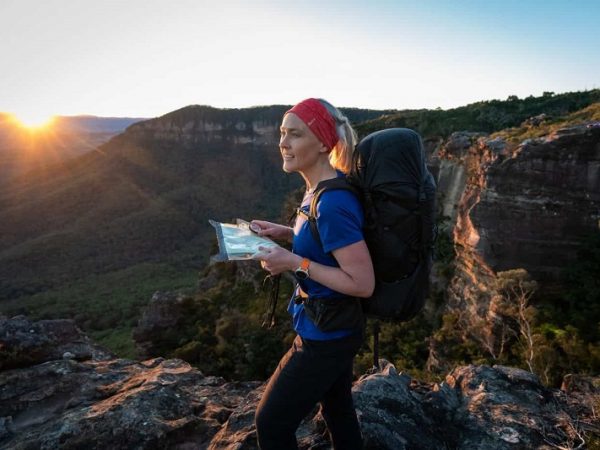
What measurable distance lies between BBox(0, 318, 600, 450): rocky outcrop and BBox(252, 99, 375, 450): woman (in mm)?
933

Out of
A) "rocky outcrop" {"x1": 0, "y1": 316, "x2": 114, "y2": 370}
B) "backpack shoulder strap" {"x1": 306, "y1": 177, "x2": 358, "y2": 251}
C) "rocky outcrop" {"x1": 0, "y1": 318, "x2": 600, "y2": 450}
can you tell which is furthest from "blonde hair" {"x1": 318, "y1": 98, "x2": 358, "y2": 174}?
"rocky outcrop" {"x1": 0, "y1": 316, "x2": 114, "y2": 370}

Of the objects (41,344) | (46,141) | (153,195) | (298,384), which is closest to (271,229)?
(298,384)

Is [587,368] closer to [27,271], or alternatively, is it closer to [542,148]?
[542,148]

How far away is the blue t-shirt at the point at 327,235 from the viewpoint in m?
1.60

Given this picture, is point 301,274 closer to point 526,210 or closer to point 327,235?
point 327,235

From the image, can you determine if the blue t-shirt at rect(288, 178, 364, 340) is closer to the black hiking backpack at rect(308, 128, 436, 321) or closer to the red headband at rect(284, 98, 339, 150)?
the black hiking backpack at rect(308, 128, 436, 321)

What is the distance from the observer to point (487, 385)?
3.36 metres

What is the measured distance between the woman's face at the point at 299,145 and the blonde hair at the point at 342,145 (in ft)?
0.37

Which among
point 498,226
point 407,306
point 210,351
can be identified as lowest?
point 210,351

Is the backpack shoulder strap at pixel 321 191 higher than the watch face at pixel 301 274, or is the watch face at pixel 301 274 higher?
the backpack shoulder strap at pixel 321 191


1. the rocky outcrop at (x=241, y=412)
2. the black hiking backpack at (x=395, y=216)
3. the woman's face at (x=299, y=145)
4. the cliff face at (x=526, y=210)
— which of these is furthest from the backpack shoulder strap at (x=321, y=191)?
the cliff face at (x=526, y=210)

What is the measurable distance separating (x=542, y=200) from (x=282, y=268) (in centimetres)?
1170

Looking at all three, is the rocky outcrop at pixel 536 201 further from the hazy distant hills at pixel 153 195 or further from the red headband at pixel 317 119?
the hazy distant hills at pixel 153 195

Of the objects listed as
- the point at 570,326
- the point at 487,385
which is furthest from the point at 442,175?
the point at 487,385
